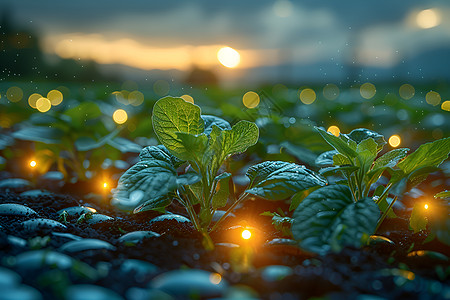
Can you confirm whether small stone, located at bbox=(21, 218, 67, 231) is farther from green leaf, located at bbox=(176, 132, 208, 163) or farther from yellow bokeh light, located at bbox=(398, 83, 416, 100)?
yellow bokeh light, located at bbox=(398, 83, 416, 100)

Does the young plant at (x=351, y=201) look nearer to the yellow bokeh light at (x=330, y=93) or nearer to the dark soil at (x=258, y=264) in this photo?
the dark soil at (x=258, y=264)

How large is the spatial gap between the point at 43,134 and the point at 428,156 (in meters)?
1.73

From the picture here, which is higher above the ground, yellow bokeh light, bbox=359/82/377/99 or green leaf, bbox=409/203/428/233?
yellow bokeh light, bbox=359/82/377/99

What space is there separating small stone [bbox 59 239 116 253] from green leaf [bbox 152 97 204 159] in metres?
0.35

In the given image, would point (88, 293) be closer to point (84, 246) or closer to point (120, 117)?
point (84, 246)

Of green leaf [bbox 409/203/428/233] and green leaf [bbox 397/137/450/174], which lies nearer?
green leaf [bbox 397/137/450/174]

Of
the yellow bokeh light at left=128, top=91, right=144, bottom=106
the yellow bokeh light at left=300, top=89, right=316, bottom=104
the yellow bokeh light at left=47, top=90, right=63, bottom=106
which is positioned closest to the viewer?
the yellow bokeh light at left=47, top=90, right=63, bottom=106

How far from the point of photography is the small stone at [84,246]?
1.11 metres

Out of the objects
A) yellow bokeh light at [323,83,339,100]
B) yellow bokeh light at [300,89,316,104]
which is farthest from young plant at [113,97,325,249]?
yellow bokeh light at [323,83,339,100]

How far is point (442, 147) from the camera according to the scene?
1.25m

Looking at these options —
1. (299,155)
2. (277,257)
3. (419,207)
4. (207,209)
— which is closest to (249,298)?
(277,257)

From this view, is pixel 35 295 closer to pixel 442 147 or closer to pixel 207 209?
pixel 207 209

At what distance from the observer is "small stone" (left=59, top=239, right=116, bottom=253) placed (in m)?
1.11

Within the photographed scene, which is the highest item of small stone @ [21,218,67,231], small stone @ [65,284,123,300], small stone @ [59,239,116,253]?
small stone @ [21,218,67,231]
